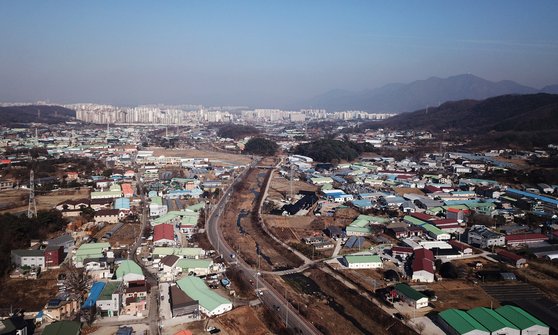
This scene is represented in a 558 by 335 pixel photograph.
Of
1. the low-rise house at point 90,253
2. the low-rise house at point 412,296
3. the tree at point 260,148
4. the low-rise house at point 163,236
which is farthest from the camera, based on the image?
the tree at point 260,148

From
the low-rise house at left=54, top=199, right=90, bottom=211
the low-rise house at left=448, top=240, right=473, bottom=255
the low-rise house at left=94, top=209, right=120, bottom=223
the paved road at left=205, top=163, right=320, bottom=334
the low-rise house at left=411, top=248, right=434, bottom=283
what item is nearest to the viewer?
the paved road at left=205, top=163, right=320, bottom=334

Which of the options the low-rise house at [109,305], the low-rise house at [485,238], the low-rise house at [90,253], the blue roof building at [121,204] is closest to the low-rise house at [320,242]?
the low-rise house at [485,238]

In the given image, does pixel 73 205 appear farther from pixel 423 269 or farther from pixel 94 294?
pixel 423 269

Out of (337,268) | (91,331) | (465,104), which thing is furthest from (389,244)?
(465,104)

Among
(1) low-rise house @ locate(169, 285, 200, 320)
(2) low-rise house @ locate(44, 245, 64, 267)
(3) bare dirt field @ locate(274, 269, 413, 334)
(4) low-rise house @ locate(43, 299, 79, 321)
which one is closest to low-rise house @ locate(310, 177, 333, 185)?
(3) bare dirt field @ locate(274, 269, 413, 334)

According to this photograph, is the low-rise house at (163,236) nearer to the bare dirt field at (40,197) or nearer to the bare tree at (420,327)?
the bare dirt field at (40,197)

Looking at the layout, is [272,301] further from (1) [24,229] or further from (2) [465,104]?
(2) [465,104]

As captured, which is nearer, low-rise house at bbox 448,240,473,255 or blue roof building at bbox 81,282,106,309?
blue roof building at bbox 81,282,106,309

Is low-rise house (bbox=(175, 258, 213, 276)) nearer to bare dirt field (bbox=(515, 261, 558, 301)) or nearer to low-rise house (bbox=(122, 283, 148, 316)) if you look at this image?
low-rise house (bbox=(122, 283, 148, 316))
